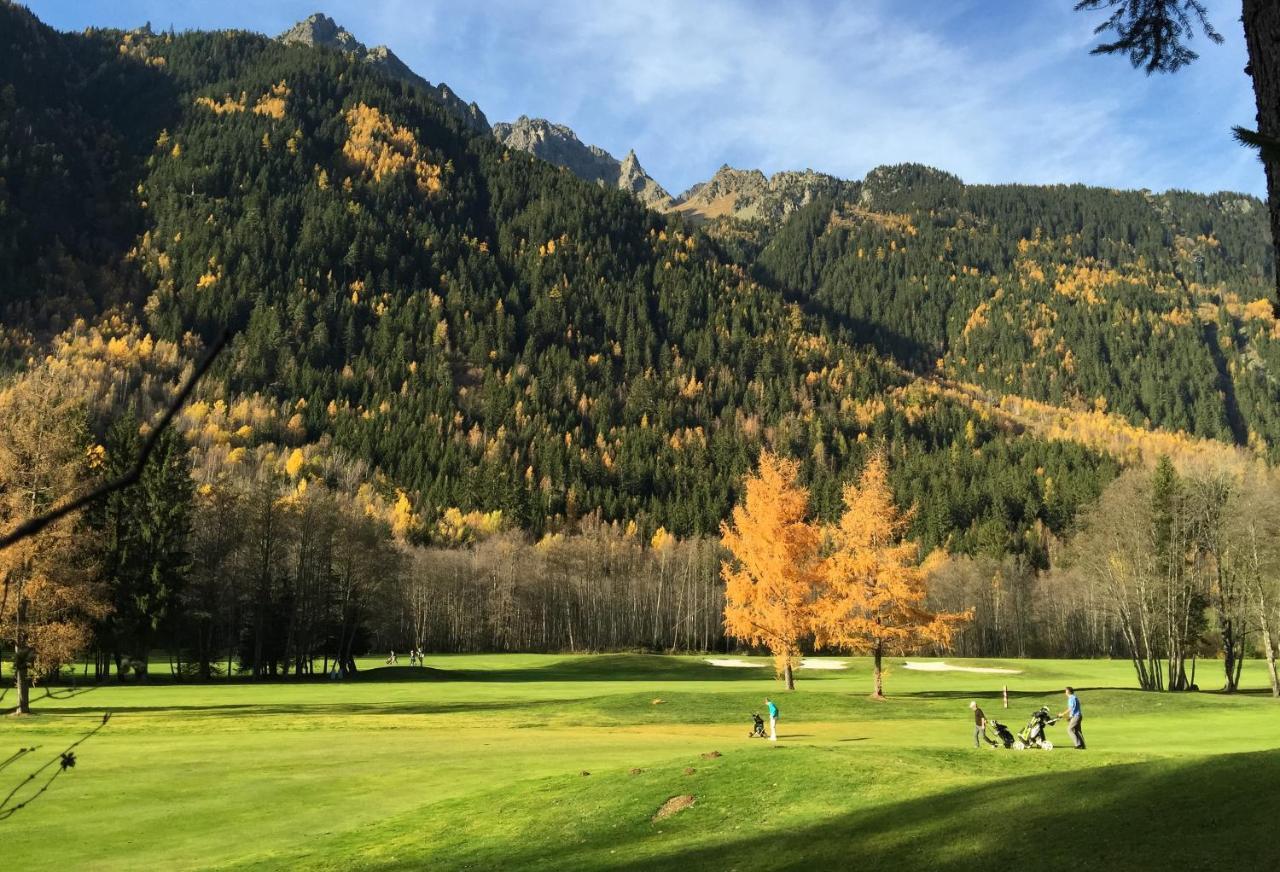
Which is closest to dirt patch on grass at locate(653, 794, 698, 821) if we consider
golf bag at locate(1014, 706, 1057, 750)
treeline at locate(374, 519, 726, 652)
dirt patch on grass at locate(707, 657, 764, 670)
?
golf bag at locate(1014, 706, 1057, 750)

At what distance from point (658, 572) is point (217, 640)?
239 ft

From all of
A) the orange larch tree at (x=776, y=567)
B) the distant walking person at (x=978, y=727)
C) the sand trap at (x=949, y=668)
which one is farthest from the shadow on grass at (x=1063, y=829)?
the sand trap at (x=949, y=668)

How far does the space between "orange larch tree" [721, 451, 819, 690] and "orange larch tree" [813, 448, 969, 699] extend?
1.12m

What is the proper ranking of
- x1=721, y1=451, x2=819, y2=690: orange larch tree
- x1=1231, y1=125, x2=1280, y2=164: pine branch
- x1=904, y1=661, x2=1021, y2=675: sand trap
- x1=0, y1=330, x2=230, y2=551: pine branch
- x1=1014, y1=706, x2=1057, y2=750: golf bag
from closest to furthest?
x1=0, y1=330, x2=230, y2=551: pine branch < x1=1231, y1=125, x2=1280, y2=164: pine branch < x1=1014, y1=706, x2=1057, y2=750: golf bag < x1=721, y1=451, x2=819, y2=690: orange larch tree < x1=904, y1=661, x2=1021, y2=675: sand trap

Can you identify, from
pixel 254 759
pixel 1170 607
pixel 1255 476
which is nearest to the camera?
pixel 254 759

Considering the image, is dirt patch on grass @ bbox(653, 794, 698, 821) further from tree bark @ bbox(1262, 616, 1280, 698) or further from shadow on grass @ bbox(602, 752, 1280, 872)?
tree bark @ bbox(1262, 616, 1280, 698)

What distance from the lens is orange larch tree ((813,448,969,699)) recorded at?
43.8m

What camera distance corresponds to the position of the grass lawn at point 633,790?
13.4m

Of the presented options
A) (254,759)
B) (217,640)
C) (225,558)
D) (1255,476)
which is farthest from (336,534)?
(1255,476)

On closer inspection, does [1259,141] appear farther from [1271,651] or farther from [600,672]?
[600,672]

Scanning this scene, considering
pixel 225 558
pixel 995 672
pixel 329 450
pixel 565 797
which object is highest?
pixel 329 450

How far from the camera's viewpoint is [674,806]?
19109 millimetres

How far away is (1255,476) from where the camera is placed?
214 ft

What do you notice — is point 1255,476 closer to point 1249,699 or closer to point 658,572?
point 1249,699
